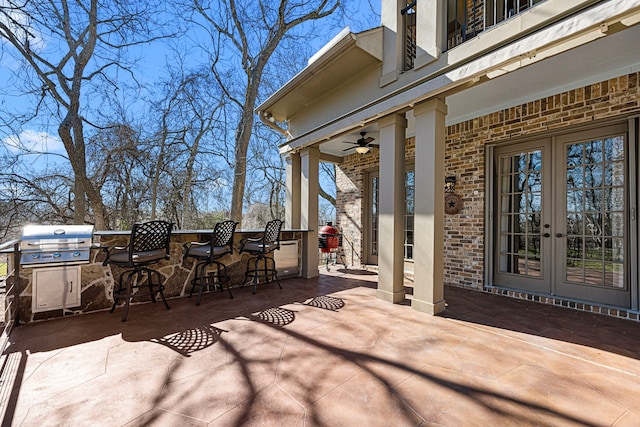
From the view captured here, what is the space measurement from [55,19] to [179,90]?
315cm

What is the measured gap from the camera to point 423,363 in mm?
2221

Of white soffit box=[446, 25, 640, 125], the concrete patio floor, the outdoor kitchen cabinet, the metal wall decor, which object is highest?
white soffit box=[446, 25, 640, 125]

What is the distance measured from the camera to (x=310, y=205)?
5492 millimetres

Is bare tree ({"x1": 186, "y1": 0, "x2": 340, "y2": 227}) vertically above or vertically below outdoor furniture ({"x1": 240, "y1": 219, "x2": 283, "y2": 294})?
above

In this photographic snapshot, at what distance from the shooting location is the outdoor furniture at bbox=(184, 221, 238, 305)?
152 inches

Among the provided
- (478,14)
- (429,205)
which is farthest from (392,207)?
(478,14)

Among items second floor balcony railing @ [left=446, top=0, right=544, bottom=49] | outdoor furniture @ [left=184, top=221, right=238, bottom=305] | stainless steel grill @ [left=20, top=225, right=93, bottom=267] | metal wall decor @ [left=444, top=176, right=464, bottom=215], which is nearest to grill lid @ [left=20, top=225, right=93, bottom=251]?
stainless steel grill @ [left=20, top=225, right=93, bottom=267]

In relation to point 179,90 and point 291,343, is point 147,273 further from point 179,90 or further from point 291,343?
point 179,90

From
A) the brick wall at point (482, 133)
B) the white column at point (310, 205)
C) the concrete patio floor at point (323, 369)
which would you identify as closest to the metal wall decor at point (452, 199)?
the brick wall at point (482, 133)

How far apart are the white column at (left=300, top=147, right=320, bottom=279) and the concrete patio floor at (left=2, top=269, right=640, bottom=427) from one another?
2049 millimetres

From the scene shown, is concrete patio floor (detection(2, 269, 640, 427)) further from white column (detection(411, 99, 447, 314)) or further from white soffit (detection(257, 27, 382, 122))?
white soffit (detection(257, 27, 382, 122))

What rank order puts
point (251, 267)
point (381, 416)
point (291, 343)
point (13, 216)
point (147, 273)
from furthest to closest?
point (13, 216), point (251, 267), point (147, 273), point (291, 343), point (381, 416)

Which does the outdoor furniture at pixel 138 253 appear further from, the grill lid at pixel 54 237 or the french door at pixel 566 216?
the french door at pixel 566 216

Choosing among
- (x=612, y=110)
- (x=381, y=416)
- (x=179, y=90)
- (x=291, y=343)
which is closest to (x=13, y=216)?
(x=179, y=90)
